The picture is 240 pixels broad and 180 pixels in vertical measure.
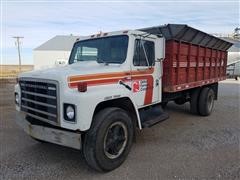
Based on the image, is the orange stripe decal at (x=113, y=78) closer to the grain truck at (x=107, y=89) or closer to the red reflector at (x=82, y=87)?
the grain truck at (x=107, y=89)

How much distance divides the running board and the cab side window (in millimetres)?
1028

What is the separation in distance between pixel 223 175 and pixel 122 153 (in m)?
1.65

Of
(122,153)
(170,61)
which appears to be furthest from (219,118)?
(122,153)

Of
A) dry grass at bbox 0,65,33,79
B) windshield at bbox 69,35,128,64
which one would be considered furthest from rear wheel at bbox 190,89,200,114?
dry grass at bbox 0,65,33,79

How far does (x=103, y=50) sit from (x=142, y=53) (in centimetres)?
79

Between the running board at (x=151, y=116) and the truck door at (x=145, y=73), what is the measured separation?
0.71ft

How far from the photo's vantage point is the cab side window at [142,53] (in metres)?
4.78

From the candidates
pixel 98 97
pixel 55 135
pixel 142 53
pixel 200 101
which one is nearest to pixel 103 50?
pixel 142 53

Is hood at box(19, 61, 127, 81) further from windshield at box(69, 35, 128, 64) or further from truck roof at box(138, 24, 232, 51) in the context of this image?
truck roof at box(138, 24, 232, 51)

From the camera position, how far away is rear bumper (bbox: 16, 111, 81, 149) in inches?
141

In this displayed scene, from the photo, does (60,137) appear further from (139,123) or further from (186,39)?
(186,39)

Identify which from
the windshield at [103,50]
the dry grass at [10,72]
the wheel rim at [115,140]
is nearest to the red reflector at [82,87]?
the wheel rim at [115,140]

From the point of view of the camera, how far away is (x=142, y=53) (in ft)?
16.2

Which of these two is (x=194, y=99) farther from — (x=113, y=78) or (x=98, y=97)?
(x=98, y=97)
